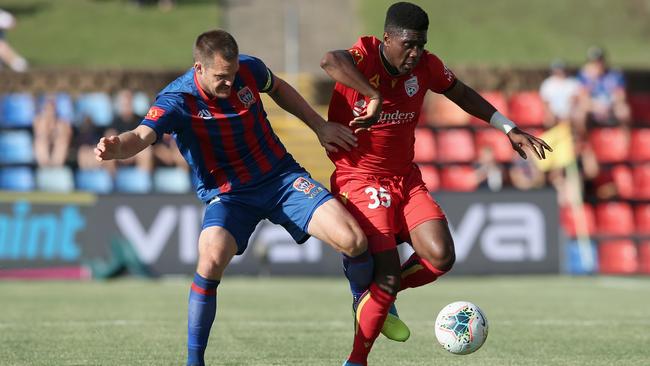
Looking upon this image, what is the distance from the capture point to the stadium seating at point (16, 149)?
20797 millimetres

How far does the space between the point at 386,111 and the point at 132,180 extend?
12734 mm

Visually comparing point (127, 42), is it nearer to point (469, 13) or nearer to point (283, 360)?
point (469, 13)

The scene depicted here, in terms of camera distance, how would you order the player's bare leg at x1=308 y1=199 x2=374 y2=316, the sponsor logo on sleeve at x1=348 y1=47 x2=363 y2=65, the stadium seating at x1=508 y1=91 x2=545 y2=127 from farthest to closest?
the stadium seating at x1=508 y1=91 x2=545 y2=127 → the sponsor logo on sleeve at x1=348 y1=47 x2=363 y2=65 → the player's bare leg at x1=308 y1=199 x2=374 y2=316

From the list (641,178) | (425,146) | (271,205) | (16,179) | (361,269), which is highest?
(271,205)

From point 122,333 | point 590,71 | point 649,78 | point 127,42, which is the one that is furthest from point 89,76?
point 122,333

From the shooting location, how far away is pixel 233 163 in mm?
7254

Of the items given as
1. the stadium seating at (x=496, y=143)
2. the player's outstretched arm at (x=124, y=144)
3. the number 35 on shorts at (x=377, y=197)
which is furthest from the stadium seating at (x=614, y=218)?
the player's outstretched arm at (x=124, y=144)

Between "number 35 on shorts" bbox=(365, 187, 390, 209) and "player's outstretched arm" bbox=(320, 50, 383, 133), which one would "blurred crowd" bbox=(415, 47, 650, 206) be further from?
"player's outstretched arm" bbox=(320, 50, 383, 133)

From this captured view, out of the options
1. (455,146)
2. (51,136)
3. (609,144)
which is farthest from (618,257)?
(51,136)

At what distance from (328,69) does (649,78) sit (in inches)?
805

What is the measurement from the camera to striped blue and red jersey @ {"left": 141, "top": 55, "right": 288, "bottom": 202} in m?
7.04

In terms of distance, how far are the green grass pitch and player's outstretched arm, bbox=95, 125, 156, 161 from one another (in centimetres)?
157

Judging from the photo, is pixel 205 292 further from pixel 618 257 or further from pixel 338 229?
pixel 618 257

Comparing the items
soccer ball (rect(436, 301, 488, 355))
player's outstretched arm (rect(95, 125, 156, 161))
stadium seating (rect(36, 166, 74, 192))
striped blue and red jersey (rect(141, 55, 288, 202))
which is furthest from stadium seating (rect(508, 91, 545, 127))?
player's outstretched arm (rect(95, 125, 156, 161))
